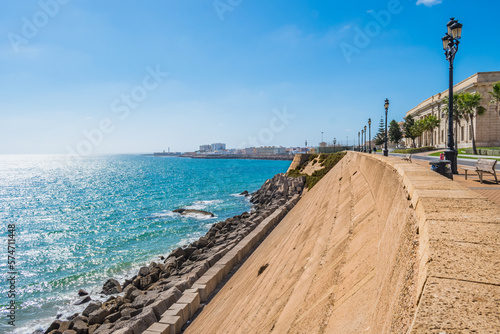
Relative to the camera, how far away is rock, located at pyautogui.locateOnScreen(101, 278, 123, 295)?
39.6ft

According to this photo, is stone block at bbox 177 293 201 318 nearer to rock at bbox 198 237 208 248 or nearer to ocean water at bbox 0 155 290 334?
ocean water at bbox 0 155 290 334

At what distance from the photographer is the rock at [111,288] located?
1207cm

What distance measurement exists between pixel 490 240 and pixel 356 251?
195cm

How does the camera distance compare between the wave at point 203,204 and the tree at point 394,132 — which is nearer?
the wave at point 203,204

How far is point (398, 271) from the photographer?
84.8 inches

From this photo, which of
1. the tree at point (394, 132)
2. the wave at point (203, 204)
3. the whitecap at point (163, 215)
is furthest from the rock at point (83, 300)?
the tree at point (394, 132)

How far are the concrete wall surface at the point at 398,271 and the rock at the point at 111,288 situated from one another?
8361 mm

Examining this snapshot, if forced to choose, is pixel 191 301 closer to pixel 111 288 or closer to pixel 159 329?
pixel 159 329

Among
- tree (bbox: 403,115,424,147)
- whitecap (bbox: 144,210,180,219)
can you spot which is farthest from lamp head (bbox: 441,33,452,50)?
tree (bbox: 403,115,424,147)

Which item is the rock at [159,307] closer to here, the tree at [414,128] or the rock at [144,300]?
the rock at [144,300]

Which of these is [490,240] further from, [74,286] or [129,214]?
[129,214]

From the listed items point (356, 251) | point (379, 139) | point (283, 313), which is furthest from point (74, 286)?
point (379, 139)

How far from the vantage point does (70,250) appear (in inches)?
742

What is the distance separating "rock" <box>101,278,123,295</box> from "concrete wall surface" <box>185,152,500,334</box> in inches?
329
